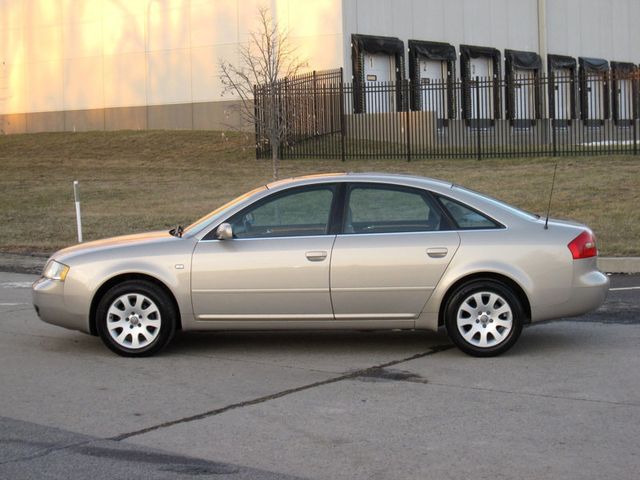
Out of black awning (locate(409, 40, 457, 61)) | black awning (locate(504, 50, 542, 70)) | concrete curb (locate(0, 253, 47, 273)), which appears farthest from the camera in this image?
black awning (locate(504, 50, 542, 70))

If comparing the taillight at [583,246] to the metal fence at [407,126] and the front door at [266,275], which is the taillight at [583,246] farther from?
the metal fence at [407,126]

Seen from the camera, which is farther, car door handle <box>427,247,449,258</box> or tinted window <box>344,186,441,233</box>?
tinted window <box>344,186,441,233</box>

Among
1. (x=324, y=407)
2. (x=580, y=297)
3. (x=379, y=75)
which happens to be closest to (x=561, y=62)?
(x=379, y=75)

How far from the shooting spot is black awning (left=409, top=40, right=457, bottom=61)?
118ft

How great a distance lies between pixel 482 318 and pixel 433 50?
29.3 meters

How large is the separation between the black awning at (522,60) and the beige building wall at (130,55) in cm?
881

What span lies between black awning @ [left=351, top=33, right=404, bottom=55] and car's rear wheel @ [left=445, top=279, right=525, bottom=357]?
26.3 meters

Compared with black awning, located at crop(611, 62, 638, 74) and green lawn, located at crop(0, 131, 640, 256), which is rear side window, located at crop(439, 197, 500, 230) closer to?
green lawn, located at crop(0, 131, 640, 256)

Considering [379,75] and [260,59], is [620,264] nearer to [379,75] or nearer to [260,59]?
[260,59]

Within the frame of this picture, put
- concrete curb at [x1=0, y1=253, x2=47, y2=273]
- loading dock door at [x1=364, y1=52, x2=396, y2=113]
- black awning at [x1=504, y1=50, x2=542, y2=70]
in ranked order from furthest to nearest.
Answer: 1. black awning at [x1=504, y1=50, x2=542, y2=70]
2. loading dock door at [x1=364, y1=52, x2=396, y2=113]
3. concrete curb at [x1=0, y1=253, x2=47, y2=273]

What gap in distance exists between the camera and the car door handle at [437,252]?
8445 millimetres

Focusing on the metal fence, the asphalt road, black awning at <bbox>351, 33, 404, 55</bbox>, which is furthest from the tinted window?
black awning at <bbox>351, 33, 404, 55</bbox>

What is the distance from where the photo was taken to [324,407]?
22.9 feet

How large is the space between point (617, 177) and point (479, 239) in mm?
14187
